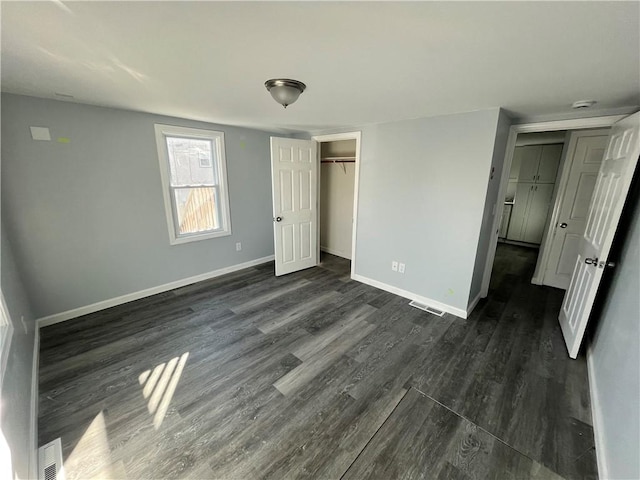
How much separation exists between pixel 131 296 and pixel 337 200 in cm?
348

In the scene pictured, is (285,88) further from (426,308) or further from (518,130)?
(426,308)

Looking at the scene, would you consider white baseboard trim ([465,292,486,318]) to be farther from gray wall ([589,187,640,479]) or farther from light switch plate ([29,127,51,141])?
light switch plate ([29,127,51,141])

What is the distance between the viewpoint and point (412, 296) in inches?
128

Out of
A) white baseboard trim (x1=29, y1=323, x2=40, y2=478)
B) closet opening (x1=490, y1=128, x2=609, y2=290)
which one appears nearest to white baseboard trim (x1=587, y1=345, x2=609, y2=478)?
closet opening (x1=490, y1=128, x2=609, y2=290)

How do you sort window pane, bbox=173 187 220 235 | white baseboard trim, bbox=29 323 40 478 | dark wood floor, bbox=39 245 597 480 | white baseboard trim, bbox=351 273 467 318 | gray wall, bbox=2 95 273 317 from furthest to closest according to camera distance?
window pane, bbox=173 187 220 235
white baseboard trim, bbox=351 273 467 318
gray wall, bbox=2 95 273 317
dark wood floor, bbox=39 245 597 480
white baseboard trim, bbox=29 323 40 478

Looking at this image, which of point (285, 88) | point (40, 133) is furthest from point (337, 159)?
point (40, 133)

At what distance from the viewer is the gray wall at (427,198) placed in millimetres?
2578

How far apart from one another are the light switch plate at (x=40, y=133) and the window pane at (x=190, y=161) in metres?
1.05

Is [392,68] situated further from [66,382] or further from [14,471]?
[66,382]

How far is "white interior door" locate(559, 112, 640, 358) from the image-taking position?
6.26 feet

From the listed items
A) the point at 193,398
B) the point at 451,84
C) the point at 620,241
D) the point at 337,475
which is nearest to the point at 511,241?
the point at 620,241

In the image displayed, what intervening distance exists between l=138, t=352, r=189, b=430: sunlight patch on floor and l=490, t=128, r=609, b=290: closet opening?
395cm

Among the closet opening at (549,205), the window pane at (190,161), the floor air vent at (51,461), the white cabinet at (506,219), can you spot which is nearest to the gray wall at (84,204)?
the window pane at (190,161)

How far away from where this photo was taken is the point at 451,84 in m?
1.80
